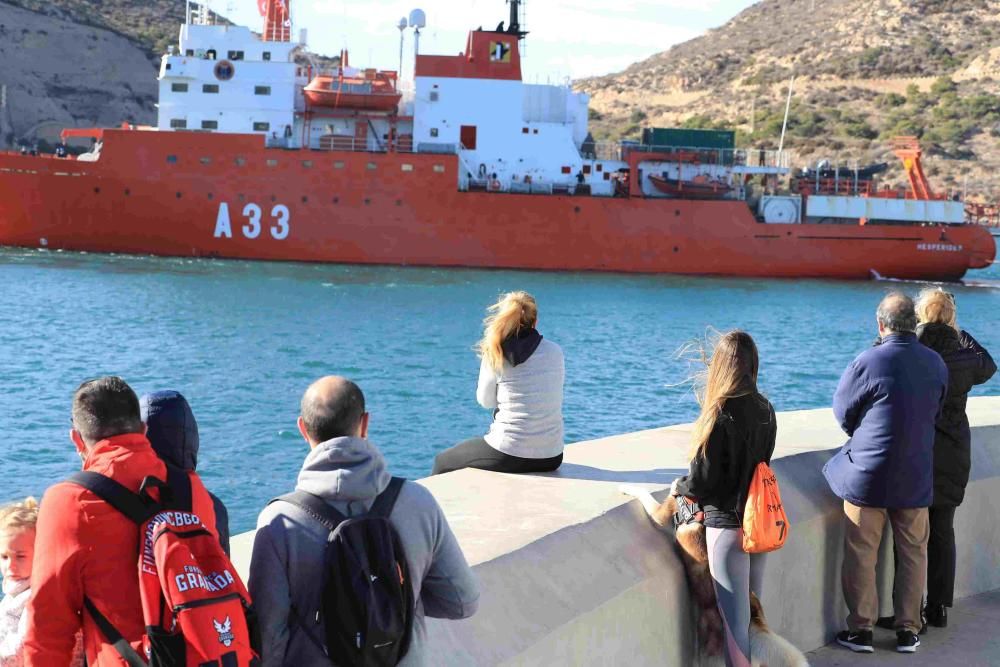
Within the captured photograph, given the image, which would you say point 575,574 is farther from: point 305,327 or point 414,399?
point 305,327

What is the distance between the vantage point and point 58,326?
17438mm

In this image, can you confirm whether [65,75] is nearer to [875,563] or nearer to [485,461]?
[485,461]

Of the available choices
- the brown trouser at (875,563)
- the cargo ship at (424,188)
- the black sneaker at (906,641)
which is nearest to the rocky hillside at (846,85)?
the cargo ship at (424,188)

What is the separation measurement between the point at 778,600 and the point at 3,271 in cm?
2367

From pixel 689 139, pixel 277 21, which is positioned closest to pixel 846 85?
pixel 689 139

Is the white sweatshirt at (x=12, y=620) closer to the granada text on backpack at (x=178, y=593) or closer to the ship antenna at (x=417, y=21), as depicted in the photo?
the granada text on backpack at (x=178, y=593)

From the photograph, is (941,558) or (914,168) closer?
(941,558)

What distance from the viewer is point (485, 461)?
13.1 ft

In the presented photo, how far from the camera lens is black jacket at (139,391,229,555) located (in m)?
2.39

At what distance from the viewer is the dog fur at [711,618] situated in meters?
3.29

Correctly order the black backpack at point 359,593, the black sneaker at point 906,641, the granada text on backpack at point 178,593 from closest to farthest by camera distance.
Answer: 1. the granada text on backpack at point 178,593
2. the black backpack at point 359,593
3. the black sneaker at point 906,641

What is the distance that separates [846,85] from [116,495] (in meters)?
82.5

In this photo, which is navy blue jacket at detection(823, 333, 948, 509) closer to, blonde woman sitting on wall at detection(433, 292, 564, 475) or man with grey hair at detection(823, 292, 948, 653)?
man with grey hair at detection(823, 292, 948, 653)

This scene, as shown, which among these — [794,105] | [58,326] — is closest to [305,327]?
[58,326]
